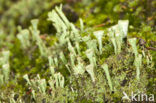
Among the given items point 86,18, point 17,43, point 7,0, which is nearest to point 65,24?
point 86,18

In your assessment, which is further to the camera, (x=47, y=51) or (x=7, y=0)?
(x=7, y=0)

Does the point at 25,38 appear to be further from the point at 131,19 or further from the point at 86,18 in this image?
the point at 131,19

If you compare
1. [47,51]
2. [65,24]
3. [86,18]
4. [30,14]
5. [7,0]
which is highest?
[7,0]

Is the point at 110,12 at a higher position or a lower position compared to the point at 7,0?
lower

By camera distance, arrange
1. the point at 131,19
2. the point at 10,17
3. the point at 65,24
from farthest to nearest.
Answer: the point at 10,17 → the point at 131,19 → the point at 65,24

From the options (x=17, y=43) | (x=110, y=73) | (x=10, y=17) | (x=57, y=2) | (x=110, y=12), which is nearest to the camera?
(x=110, y=73)

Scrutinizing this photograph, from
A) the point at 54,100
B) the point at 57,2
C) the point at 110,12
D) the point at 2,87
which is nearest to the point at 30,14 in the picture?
the point at 57,2
